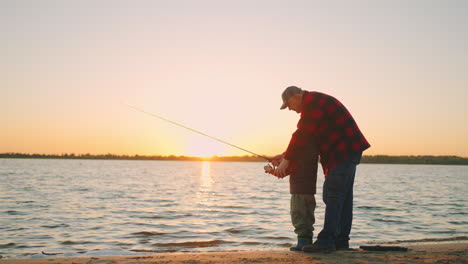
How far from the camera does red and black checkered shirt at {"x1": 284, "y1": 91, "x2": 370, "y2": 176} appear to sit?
5496mm

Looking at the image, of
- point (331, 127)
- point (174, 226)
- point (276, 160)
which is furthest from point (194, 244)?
point (331, 127)

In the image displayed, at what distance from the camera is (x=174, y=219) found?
1282cm

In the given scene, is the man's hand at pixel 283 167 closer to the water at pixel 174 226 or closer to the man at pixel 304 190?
the man at pixel 304 190

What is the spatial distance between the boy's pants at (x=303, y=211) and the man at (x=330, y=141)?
0.31 m

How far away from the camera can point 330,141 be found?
5.56 metres

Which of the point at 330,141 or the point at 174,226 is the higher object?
the point at 330,141

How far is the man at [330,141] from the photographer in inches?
217

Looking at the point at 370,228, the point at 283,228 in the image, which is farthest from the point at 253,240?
the point at 370,228

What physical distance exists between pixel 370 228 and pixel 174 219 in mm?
5210

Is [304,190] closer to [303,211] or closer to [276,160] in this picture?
[303,211]

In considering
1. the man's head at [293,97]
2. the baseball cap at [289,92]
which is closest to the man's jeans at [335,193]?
the man's head at [293,97]

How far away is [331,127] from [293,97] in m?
0.58

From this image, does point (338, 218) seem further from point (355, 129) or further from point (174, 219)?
point (174, 219)

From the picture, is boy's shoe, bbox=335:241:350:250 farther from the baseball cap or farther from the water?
the water
